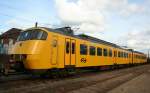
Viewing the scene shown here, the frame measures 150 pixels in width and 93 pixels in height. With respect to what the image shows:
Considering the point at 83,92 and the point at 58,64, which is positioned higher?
the point at 58,64

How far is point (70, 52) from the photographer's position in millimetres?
17266

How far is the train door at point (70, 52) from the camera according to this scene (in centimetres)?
1672

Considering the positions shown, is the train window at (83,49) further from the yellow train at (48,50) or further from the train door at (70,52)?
the train door at (70,52)

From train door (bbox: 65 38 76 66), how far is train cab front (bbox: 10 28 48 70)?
101 inches

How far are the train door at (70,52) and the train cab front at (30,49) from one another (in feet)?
8.45

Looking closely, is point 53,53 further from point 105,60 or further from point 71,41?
point 105,60

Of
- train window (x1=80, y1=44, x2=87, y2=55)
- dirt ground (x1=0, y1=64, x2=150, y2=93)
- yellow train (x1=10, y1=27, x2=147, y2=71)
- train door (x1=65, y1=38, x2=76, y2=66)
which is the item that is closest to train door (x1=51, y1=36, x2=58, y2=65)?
yellow train (x1=10, y1=27, x2=147, y2=71)

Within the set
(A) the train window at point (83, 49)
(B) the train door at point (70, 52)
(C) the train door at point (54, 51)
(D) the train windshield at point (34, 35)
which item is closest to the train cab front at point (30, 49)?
(D) the train windshield at point (34, 35)

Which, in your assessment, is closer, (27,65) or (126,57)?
(27,65)

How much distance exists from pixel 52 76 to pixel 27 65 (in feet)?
9.36

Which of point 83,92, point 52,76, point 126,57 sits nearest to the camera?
point 83,92

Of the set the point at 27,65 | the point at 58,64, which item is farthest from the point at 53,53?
the point at 27,65

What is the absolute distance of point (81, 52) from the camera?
1919cm

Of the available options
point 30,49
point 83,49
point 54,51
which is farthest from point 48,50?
point 83,49
